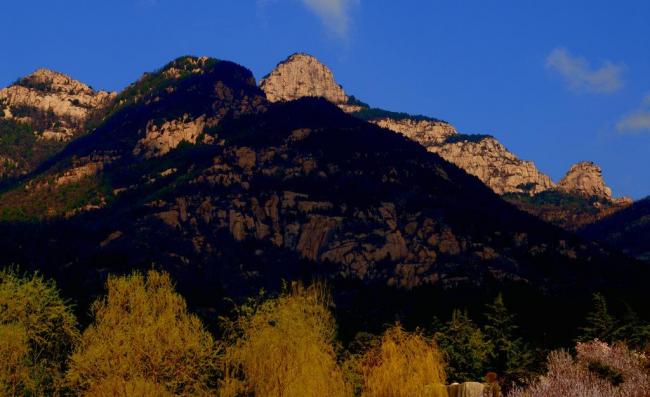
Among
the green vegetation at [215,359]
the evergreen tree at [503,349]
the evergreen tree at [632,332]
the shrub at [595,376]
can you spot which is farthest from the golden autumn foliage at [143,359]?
the evergreen tree at [632,332]

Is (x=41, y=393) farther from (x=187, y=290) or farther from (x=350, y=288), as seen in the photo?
(x=350, y=288)

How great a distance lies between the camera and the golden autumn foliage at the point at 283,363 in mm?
49188

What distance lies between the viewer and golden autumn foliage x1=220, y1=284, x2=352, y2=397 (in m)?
49.2

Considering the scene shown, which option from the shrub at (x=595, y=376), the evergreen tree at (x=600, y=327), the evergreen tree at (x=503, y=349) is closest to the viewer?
the shrub at (x=595, y=376)

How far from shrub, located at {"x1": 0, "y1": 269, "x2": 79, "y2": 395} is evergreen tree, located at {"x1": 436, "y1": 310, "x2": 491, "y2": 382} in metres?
34.0

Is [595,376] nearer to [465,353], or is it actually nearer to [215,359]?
[215,359]

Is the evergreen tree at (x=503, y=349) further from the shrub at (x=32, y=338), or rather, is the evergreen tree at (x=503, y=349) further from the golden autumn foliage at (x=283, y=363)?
the shrub at (x=32, y=338)

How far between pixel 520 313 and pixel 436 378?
9345cm

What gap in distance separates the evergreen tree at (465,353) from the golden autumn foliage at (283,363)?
767 inches

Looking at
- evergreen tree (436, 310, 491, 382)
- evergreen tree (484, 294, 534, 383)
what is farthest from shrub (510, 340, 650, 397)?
evergreen tree (484, 294, 534, 383)

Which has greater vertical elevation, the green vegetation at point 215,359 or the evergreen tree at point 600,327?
the evergreen tree at point 600,327

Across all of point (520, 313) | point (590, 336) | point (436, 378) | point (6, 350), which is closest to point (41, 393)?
point (6, 350)

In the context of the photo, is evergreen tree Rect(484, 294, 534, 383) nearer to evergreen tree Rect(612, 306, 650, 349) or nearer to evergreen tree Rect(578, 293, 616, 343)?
evergreen tree Rect(578, 293, 616, 343)

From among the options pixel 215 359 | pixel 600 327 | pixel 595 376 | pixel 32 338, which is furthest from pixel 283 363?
pixel 600 327
